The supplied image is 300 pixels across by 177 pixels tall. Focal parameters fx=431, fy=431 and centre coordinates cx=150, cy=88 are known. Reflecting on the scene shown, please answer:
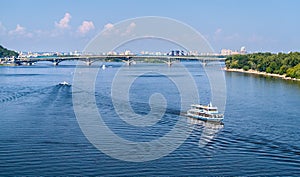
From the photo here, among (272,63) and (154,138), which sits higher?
(272,63)

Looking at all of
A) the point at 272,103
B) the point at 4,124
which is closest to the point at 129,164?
the point at 4,124

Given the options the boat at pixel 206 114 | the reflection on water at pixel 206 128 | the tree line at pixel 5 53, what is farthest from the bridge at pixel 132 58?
the reflection on water at pixel 206 128

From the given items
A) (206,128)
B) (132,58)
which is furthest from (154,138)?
(132,58)

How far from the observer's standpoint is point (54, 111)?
9.90 metres

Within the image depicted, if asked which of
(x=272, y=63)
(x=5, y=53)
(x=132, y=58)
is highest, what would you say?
(x=5, y=53)

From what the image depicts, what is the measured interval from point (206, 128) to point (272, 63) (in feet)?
60.5

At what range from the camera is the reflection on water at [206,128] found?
7279 millimetres

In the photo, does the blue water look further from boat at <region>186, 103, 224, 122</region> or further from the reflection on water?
boat at <region>186, 103, 224, 122</region>

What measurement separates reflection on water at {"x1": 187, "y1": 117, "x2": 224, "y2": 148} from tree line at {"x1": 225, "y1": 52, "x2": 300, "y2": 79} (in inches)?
540

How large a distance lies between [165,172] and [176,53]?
1108 inches

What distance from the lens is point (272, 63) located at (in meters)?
25.6

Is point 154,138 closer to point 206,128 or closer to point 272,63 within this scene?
point 206,128

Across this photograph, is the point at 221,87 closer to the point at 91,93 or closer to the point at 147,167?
the point at 91,93

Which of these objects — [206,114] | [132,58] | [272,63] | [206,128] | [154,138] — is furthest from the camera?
[132,58]
